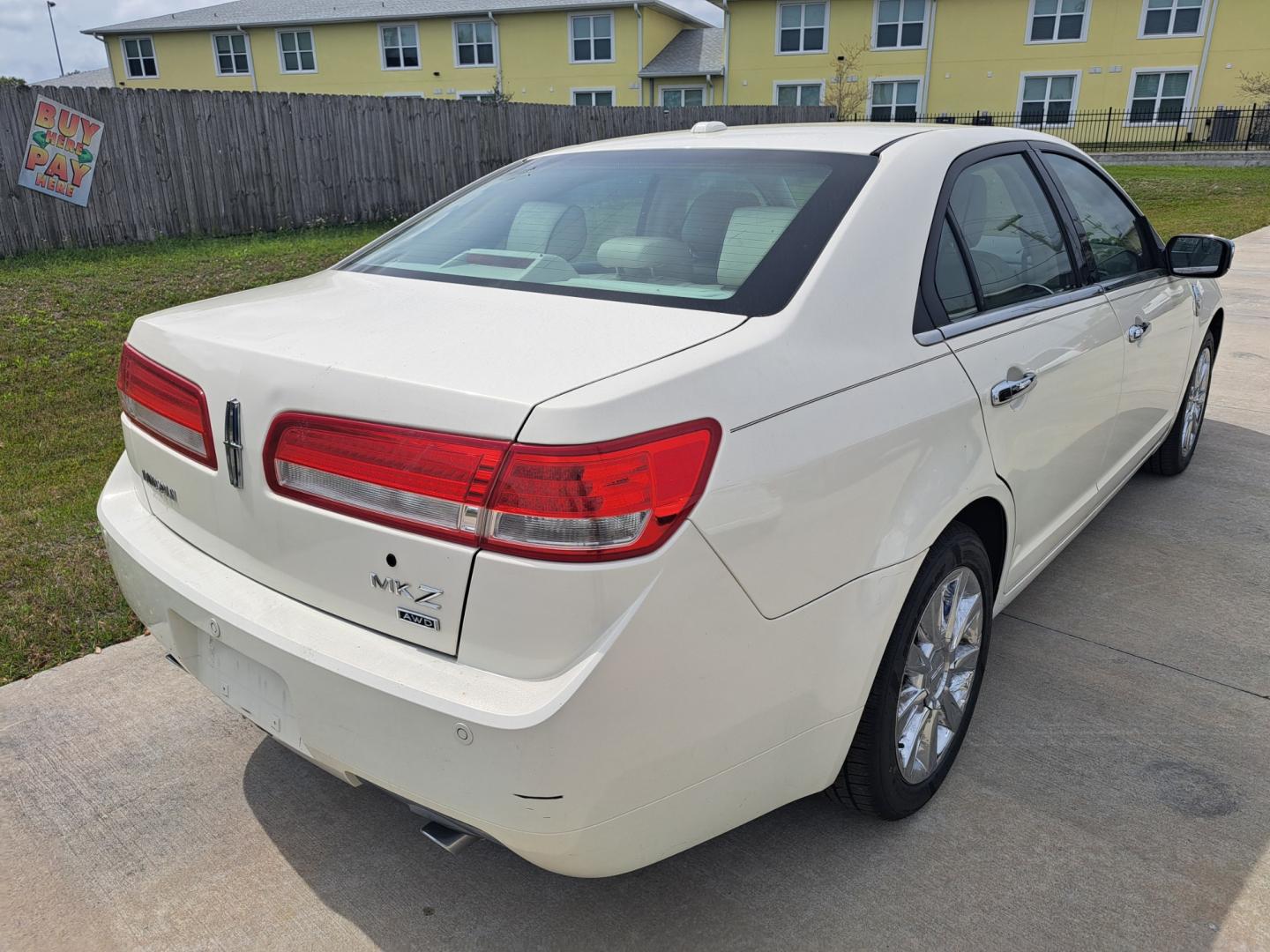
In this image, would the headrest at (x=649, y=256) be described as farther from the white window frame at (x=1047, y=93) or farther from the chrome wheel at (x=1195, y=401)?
the white window frame at (x=1047, y=93)

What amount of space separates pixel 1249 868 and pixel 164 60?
46.7 meters

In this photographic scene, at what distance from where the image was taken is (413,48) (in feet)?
123

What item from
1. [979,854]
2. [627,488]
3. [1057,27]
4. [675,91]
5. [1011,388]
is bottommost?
[979,854]

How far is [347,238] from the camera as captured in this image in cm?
1248

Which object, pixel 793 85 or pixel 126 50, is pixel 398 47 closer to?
pixel 126 50

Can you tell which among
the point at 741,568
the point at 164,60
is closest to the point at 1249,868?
the point at 741,568

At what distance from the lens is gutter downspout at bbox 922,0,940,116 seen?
32.3m

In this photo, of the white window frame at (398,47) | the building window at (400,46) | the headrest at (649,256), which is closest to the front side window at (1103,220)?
the headrest at (649,256)

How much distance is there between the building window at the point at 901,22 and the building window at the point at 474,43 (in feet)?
45.8

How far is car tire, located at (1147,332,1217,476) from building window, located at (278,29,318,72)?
40.0m

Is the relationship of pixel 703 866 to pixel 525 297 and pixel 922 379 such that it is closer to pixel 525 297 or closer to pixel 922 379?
pixel 922 379

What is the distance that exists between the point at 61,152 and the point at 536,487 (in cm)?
1135

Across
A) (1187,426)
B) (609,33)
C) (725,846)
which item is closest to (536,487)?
(725,846)

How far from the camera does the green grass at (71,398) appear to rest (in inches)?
139
